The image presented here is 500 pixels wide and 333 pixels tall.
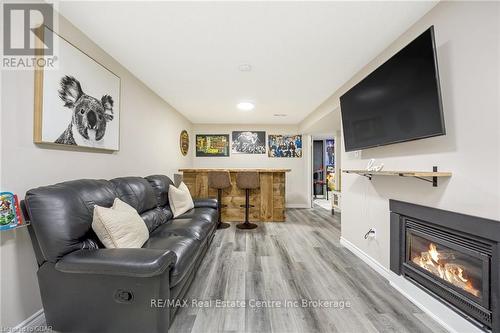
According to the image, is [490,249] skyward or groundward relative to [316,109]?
groundward

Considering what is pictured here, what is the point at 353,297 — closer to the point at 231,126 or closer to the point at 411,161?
the point at 411,161

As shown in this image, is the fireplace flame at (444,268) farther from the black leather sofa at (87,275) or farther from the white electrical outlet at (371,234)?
the black leather sofa at (87,275)

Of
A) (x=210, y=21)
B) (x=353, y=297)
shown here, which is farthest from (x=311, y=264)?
(x=210, y=21)

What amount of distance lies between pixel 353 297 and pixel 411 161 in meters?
1.34

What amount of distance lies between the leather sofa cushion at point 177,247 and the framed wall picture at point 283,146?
4.28 m

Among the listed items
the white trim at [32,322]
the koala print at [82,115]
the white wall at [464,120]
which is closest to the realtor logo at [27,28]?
the koala print at [82,115]

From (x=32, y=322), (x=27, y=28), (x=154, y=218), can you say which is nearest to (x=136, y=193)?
(x=154, y=218)

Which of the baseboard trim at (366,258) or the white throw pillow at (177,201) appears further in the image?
the white throw pillow at (177,201)

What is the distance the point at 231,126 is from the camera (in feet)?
19.6

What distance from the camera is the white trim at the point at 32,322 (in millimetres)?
1367

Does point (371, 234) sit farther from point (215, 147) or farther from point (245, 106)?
point (215, 147)

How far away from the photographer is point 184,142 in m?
5.16

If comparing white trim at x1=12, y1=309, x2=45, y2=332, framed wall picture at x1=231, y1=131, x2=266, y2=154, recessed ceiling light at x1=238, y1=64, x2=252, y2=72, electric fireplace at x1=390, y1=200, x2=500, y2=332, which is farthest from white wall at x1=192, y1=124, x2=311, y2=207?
white trim at x1=12, y1=309, x2=45, y2=332

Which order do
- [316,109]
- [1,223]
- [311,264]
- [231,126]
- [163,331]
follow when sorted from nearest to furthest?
[1,223], [163,331], [311,264], [316,109], [231,126]
